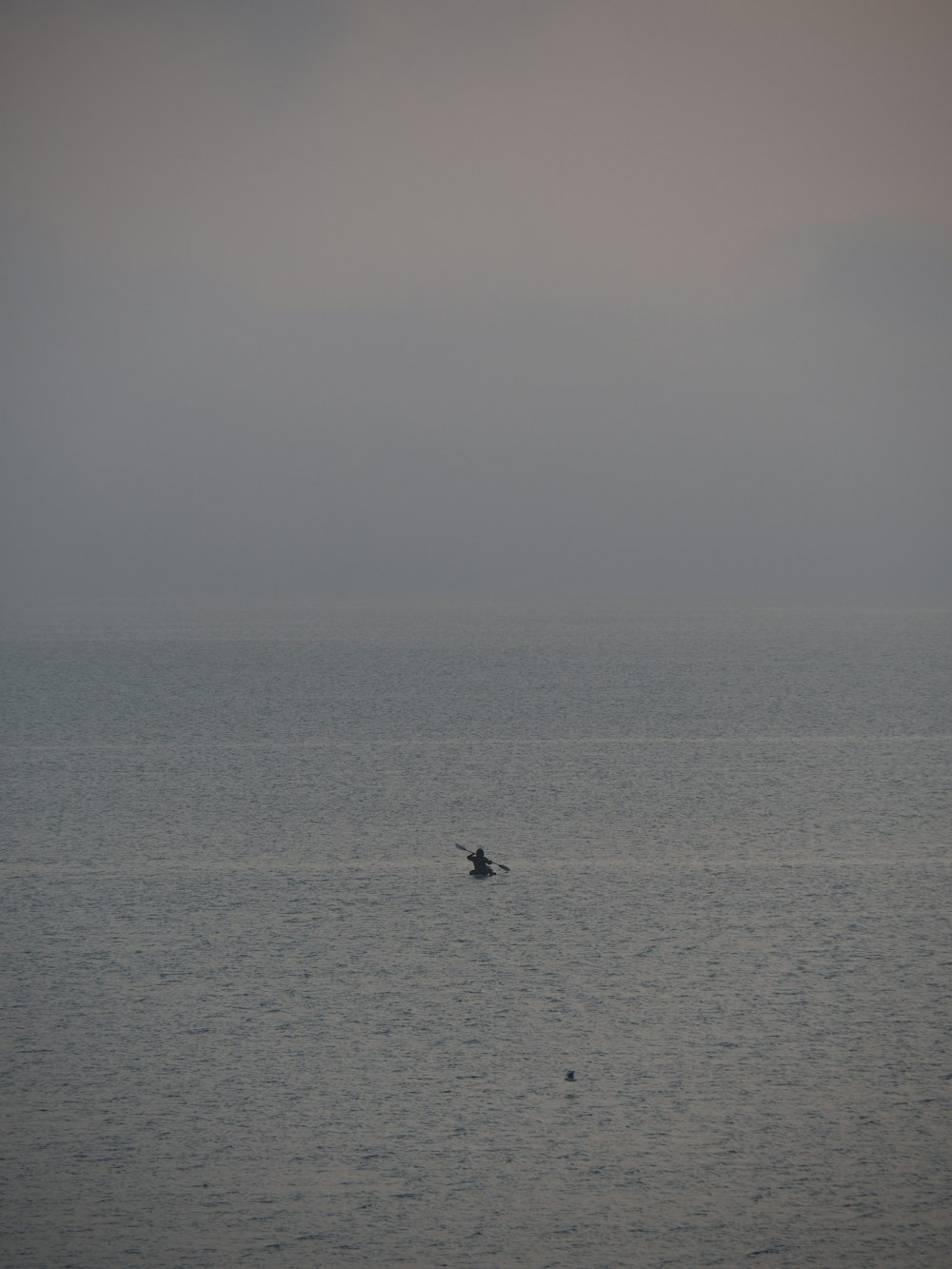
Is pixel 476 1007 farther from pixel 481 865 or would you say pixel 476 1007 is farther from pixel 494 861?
pixel 494 861

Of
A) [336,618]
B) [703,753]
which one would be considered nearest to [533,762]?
[703,753]

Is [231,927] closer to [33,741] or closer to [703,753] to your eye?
[703,753]

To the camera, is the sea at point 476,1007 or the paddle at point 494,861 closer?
the sea at point 476,1007

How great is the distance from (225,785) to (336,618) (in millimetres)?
37543

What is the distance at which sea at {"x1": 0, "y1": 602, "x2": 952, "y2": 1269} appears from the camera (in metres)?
3.25

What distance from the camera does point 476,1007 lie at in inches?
186

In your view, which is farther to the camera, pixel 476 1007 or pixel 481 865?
pixel 481 865

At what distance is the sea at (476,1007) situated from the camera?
325 cm

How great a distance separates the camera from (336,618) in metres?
47.4

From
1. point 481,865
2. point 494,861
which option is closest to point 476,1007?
point 481,865

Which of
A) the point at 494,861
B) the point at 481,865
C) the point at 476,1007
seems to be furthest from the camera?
the point at 494,861

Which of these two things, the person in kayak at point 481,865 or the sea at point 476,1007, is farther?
the person in kayak at point 481,865

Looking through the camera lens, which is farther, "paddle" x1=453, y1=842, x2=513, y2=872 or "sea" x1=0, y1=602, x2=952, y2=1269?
"paddle" x1=453, y1=842, x2=513, y2=872

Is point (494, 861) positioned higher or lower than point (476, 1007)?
higher
